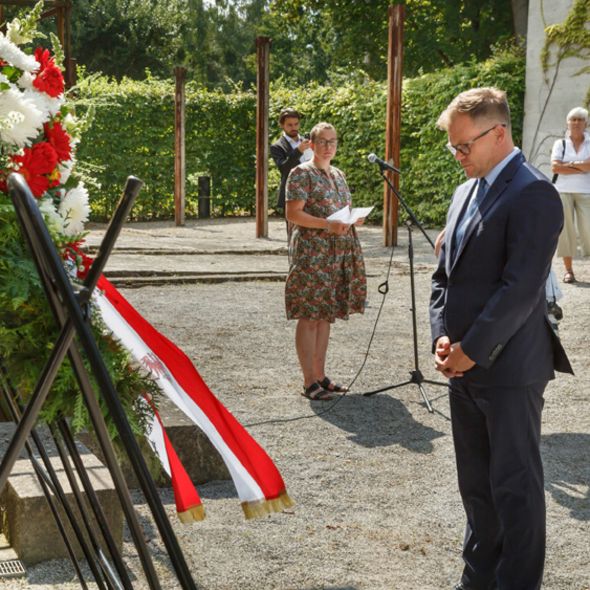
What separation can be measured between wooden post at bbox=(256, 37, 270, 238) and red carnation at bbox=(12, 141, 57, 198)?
48.1 feet

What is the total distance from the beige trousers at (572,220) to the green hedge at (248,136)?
5757 millimetres

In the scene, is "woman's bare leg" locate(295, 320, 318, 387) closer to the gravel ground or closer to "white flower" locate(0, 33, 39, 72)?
the gravel ground

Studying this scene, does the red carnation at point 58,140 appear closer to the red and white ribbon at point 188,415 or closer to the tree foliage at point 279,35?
the red and white ribbon at point 188,415

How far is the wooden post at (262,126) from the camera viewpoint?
56.4 feet

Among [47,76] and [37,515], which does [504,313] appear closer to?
[47,76]

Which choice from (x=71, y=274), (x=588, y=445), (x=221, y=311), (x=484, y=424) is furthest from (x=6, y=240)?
(x=221, y=311)

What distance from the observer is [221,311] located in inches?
413

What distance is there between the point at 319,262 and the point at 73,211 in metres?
4.52

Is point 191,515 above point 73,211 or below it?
below

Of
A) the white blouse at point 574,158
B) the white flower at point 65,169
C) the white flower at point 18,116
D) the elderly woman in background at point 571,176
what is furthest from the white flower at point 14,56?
Answer: the white blouse at point 574,158

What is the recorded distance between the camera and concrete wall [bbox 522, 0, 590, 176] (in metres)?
17.1

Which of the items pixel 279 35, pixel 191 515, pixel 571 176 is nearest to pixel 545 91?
pixel 571 176

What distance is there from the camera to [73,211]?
8.57ft

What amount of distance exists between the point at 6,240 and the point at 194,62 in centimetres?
4851
